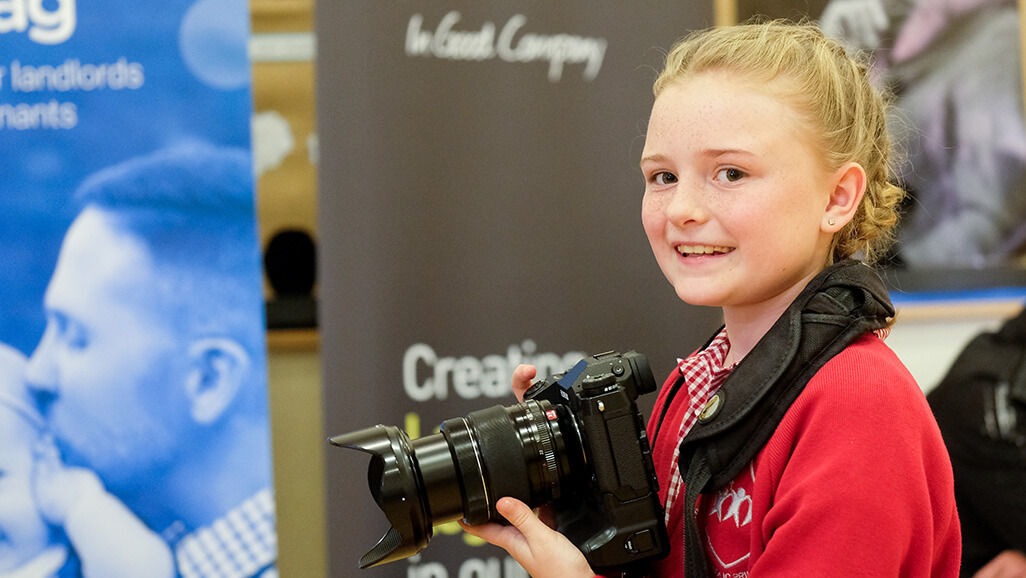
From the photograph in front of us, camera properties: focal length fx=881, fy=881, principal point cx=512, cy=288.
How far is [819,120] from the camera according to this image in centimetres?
85

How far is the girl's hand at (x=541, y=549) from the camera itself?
85cm

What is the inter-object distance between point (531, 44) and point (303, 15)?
77 cm

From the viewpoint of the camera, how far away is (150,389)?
1.65 meters

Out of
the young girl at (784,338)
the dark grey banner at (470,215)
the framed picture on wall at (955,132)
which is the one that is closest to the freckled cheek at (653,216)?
the young girl at (784,338)

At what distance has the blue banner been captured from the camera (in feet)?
5.23

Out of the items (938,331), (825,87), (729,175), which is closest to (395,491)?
(729,175)

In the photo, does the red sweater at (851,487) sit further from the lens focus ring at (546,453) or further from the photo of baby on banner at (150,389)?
the photo of baby on banner at (150,389)

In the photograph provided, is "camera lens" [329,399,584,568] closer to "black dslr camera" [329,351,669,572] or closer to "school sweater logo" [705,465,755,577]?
"black dslr camera" [329,351,669,572]

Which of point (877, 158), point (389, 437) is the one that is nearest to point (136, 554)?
point (389, 437)

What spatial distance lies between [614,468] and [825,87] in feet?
1.40

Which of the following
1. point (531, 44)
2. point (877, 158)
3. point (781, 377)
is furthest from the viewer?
point (531, 44)

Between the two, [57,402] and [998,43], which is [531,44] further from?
[998,43]

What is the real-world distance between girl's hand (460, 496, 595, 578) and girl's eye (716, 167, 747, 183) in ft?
1.22

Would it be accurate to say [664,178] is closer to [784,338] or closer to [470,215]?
[784,338]
